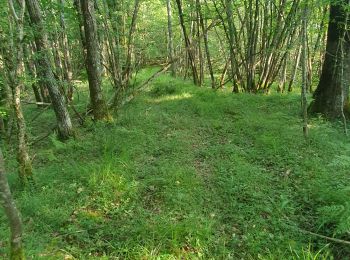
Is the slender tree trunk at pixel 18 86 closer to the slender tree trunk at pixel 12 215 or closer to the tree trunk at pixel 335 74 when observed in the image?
the slender tree trunk at pixel 12 215

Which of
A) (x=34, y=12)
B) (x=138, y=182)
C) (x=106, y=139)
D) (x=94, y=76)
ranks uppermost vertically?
(x=34, y=12)

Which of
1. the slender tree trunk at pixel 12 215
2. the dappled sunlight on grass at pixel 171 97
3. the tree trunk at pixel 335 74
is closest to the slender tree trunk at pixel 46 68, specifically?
the dappled sunlight on grass at pixel 171 97

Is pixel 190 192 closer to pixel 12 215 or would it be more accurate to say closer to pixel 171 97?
pixel 12 215

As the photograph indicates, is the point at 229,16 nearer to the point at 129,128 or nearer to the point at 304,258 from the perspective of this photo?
the point at 129,128

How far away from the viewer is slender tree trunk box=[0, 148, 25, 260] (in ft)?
7.52

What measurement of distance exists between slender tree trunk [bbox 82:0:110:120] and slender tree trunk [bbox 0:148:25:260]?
4.43 metres

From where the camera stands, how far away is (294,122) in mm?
6477

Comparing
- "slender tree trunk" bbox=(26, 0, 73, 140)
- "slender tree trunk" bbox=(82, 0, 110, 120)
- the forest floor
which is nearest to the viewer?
the forest floor

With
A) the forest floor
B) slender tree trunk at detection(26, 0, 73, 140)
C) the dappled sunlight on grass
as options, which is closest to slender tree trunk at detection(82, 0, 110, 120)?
the forest floor

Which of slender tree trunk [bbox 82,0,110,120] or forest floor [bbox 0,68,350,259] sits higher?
slender tree trunk [bbox 82,0,110,120]

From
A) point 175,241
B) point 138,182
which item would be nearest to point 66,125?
point 138,182

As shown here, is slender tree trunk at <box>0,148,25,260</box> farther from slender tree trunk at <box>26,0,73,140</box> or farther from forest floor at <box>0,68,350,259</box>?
slender tree trunk at <box>26,0,73,140</box>

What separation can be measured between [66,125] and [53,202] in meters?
2.52

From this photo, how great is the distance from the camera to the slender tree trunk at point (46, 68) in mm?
5410
